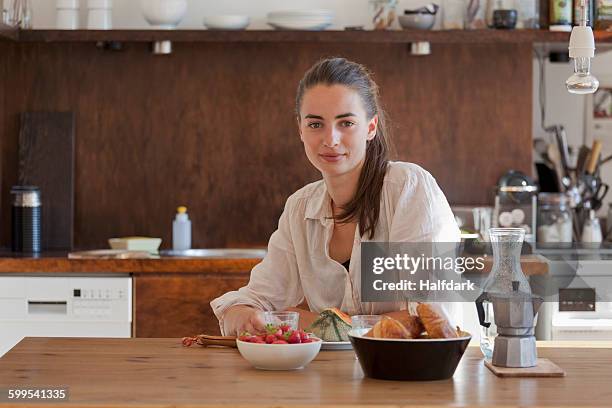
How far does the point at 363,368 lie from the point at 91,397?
21.0 inches

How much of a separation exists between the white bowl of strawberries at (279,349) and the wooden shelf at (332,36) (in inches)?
92.6

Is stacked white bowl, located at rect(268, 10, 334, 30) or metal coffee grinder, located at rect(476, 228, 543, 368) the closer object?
metal coffee grinder, located at rect(476, 228, 543, 368)

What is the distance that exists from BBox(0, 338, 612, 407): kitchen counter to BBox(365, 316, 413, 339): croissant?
89 mm

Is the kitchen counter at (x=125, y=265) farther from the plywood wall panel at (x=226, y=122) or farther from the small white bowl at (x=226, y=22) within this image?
the small white bowl at (x=226, y=22)

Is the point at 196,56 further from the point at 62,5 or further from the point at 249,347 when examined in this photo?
the point at 249,347

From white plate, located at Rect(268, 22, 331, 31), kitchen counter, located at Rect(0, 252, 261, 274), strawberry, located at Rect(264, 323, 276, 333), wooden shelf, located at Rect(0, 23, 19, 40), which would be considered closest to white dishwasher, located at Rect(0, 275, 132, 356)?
kitchen counter, located at Rect(0, 252, 261, 274)

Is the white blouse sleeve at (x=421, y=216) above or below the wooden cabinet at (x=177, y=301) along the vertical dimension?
above

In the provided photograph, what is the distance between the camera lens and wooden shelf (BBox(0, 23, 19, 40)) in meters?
4.21

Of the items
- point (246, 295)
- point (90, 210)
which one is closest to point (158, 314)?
point (90, 210)

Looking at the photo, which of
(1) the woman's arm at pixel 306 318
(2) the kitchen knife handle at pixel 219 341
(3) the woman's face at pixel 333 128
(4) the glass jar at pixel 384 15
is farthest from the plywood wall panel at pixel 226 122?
(2) the kitchen knife handle at pixel 219 341

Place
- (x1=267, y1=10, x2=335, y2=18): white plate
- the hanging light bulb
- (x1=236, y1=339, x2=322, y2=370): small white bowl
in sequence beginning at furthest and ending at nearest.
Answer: (x1=267, y1=10, x2=335, y2=18): white plate
the hanging light bulb
(x1=236, y1=339, x2=322, y2=370): small white bowl

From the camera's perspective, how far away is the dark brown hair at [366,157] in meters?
2.75

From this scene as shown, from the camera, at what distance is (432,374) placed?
2014 mm

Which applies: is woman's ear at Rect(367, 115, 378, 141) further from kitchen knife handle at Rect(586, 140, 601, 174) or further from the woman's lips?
kitchen knife handle at Rect(586, 140, 601, 174)
